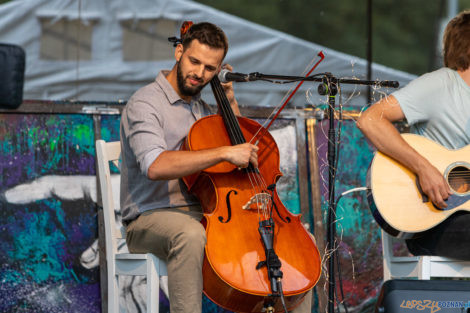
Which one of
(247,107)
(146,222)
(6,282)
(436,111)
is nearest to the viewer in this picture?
(146,222)

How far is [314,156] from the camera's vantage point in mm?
3613

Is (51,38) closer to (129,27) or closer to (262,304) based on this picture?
(129,27)

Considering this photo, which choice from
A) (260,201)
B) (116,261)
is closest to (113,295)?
(116,261)

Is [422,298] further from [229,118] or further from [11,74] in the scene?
[11,74]

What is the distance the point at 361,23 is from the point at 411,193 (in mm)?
1901

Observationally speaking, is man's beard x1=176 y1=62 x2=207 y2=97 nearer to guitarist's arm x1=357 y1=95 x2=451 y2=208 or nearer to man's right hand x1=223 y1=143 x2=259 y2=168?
man's right hand x1=223 y1=143 x2=259 y2=168

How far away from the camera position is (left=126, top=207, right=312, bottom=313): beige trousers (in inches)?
92.3

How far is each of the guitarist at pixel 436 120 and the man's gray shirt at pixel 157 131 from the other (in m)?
0.76

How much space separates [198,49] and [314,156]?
1.17 metres

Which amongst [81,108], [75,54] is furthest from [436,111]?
[75,54]

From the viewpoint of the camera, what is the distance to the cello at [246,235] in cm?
226

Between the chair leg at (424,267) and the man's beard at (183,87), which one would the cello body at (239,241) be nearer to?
the man's beard at (183,87)

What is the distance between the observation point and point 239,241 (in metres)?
2.31

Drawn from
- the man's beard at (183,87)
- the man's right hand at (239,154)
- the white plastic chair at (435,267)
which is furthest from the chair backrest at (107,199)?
the white plastic chair at (435,267)
